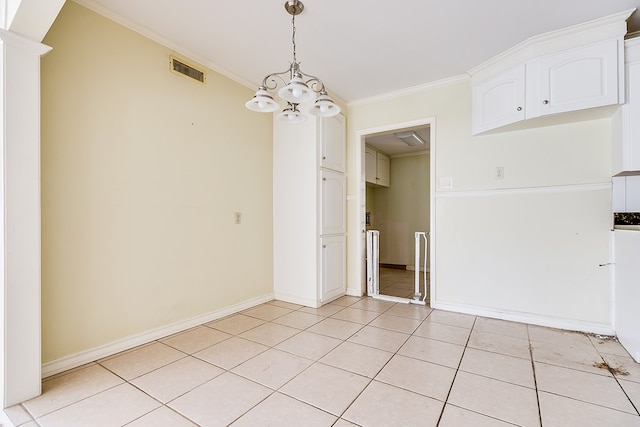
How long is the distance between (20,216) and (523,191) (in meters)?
3.94

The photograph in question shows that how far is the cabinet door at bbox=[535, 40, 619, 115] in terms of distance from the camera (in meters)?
2.26

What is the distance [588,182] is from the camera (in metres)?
2.61

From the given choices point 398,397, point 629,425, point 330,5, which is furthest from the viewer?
point 330,5

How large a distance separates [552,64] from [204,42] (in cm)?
304

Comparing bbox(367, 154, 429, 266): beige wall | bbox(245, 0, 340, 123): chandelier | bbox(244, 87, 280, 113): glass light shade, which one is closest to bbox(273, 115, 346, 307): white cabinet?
bbox(245, 0, 340, 123): chandelier

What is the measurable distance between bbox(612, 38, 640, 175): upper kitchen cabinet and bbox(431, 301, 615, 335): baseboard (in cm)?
138

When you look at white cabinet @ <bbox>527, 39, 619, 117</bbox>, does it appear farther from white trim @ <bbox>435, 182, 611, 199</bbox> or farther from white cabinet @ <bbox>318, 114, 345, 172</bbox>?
white cabinet @ <bbox>318, 114, 345, 172</bbox>

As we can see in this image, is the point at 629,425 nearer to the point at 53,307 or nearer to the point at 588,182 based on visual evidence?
the point at 588,182

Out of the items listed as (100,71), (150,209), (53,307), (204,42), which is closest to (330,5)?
(204,42)

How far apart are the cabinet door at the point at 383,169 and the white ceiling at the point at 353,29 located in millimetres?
2722

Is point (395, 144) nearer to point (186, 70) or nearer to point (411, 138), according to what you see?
point (411, 138)

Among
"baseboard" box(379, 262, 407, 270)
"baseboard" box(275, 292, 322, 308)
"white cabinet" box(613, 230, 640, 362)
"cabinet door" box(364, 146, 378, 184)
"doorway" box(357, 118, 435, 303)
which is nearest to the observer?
"white cabinet" box(613, 230, 640, 362)

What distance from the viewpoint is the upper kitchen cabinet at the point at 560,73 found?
2.25 meters

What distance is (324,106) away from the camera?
2.02 metres
